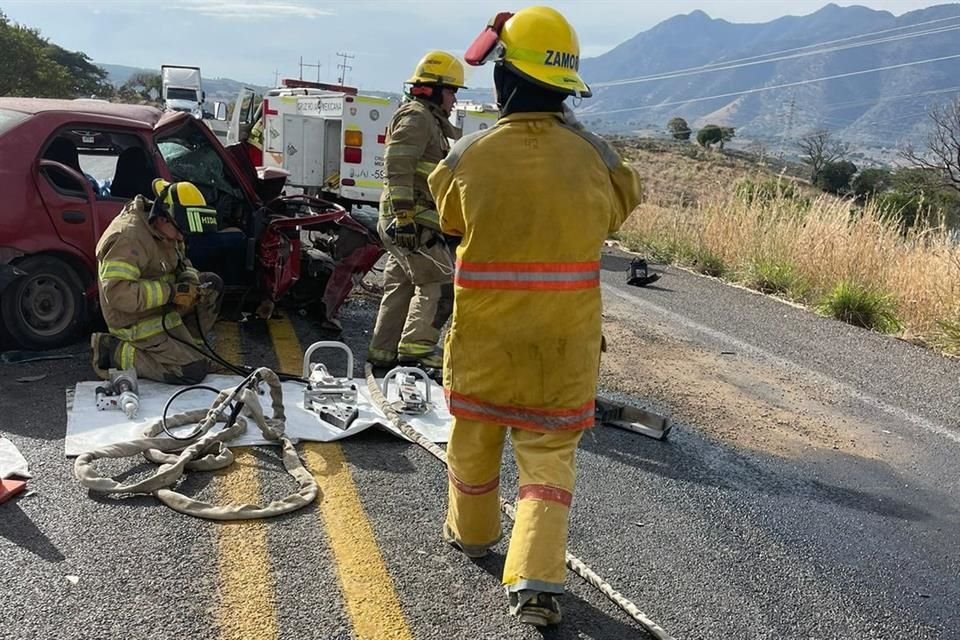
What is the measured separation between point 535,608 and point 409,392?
2355 millimetres

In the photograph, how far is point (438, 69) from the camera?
18.1 feet

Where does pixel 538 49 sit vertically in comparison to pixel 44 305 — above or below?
above

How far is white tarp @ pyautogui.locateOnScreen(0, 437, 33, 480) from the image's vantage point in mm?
3703

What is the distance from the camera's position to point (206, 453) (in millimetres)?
4055

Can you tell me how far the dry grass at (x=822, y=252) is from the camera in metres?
8.78

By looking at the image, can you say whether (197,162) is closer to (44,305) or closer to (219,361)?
(44,305)

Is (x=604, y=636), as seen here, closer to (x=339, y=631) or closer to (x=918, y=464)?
(x=339, y=631)

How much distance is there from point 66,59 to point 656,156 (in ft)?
125

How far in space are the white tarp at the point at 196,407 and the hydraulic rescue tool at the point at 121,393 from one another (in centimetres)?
4

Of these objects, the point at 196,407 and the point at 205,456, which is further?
the point at 196,407

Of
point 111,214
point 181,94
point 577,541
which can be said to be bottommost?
point 577,541

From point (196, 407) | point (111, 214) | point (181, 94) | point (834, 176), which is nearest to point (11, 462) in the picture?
point (196, 407)

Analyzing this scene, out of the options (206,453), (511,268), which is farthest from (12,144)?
(511,268)

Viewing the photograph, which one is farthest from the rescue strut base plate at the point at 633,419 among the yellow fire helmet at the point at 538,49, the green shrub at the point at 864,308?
the green shrub at the point at 864,308
